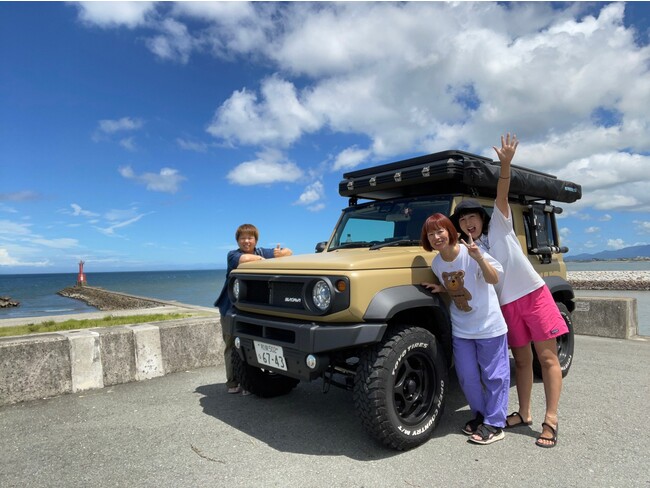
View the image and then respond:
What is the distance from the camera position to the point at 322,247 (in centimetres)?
491

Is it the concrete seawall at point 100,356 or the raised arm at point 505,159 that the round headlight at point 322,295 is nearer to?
the raised arm at point 505,159

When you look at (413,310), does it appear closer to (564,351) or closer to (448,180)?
(448,180)

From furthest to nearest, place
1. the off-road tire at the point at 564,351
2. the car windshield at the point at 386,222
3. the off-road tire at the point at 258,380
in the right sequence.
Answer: the off-road tire at the point at 564,351
the off-road tire at the point at 258,380
the car windshield at the point at 386,222

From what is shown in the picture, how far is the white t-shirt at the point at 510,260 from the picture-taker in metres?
3.49

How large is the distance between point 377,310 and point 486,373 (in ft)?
3.47

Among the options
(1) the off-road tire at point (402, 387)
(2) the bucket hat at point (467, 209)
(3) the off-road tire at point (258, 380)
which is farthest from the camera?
(3) the off-road tire at point (258, 380)

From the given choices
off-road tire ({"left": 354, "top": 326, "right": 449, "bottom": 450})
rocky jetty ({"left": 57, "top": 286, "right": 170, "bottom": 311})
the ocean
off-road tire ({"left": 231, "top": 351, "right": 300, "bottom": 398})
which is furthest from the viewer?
the ocean

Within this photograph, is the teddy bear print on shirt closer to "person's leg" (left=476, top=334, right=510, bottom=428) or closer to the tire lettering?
"person's leg" (left=476, top=334, right=510, bottom=428)

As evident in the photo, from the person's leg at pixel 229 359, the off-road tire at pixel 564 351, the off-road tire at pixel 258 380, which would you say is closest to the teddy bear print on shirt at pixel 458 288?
the off-road tire at pixel 258 380

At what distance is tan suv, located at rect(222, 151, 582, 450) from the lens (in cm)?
310

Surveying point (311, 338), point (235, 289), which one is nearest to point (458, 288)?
point (311, 338)

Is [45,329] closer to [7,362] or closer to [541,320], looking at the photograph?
[7,362]

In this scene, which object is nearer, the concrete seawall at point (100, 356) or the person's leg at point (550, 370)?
the person's leg at point (550, 370)

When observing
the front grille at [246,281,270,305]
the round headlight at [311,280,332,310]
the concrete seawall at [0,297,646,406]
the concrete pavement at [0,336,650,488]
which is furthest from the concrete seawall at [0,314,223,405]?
the round headlight at [311,280,332,310]
